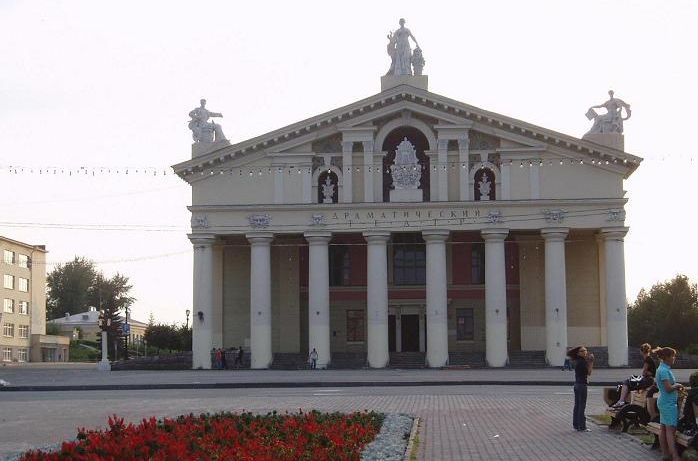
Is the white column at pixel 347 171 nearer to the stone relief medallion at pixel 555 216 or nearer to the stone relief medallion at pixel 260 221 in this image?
the stone relief medallion at pixel 260 221

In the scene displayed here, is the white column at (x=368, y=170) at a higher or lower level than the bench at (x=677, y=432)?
higher

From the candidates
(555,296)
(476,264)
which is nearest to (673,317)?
(476,264)

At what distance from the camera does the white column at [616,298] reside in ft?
204

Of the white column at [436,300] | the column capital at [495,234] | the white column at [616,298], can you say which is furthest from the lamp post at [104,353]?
the white column at [616,298]

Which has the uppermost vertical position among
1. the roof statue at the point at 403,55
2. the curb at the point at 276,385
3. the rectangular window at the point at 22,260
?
the roof statue at the point at 403,55

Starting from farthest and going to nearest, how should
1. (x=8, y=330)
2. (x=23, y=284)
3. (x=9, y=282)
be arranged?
(x=23, y=284) → (x=9, y=282) → (x=8, y=330)

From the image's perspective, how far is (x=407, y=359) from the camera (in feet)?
217

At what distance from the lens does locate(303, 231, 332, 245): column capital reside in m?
64.2

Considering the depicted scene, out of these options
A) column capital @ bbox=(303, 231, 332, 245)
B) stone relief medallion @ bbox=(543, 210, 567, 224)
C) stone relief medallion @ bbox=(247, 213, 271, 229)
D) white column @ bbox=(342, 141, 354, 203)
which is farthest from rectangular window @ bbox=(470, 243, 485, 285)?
stone relief medallion @ bbox=(247, 213, 271, 229)

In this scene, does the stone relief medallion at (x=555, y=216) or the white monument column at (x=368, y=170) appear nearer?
the stone relief medallion at (x=555, y=216)

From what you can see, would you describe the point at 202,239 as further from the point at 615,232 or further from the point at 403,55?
the point at 615,232

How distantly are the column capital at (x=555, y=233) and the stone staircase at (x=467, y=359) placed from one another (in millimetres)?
8273

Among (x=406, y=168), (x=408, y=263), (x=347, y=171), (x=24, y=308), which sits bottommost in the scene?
(x=24, y=308)

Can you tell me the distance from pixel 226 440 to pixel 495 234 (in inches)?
1861
